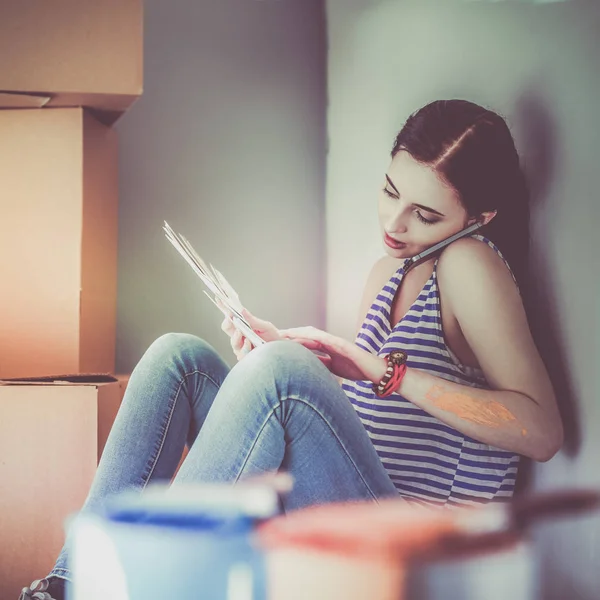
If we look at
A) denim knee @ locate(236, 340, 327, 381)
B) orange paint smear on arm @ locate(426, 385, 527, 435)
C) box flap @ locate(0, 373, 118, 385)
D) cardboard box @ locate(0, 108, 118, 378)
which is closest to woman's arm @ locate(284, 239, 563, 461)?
orange paint smear on arm @ locate(426, 385, 527, 435)

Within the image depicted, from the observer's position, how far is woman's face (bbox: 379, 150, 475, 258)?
1055 mm

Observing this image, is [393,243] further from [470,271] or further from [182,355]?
[182,355]

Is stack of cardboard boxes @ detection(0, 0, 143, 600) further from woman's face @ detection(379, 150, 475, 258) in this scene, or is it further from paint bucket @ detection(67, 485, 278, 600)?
woman's face @ detection(379, 150, 475, 258)

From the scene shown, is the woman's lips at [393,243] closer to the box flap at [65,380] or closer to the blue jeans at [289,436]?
the blue jeans at [289,436]

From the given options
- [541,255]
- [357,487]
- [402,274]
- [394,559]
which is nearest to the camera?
[394,559]

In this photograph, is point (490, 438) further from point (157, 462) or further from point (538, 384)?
point (157, 462)

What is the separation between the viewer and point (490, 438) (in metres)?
0.96

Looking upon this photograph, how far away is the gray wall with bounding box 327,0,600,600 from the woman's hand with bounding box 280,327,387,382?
210 mm

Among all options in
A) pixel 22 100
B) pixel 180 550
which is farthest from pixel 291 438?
pixel 22 100

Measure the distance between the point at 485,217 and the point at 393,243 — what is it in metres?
0.18

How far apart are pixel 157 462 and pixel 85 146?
562 mm

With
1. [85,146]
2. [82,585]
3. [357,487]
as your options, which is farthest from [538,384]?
[85,146]

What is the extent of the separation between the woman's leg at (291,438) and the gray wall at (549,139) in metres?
0.18

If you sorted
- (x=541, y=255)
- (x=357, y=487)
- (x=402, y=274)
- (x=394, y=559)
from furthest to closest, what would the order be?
(x=402, y=274), (x=541, y=255), (x=357, y=487), (x=394, y=559)
